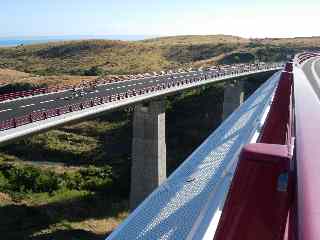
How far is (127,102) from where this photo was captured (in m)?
42.2

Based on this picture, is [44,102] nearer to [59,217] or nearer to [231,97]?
[59,217]

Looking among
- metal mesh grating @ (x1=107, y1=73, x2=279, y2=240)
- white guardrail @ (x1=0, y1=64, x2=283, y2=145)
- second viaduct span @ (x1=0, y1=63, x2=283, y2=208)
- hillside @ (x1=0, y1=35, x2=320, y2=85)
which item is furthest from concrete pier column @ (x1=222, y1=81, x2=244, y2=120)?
hillside @ (x1=0, y1=35, x2=320, y2=85)

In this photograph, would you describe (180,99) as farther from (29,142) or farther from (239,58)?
(239,58)

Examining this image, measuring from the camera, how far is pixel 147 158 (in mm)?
43656

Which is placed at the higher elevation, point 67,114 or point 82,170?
point 67,114

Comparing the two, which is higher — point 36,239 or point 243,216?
point 243,216

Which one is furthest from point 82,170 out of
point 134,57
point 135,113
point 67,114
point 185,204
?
point 134,57

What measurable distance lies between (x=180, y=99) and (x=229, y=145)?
2653 inches

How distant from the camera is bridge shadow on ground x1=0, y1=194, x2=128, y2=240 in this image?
38250mm

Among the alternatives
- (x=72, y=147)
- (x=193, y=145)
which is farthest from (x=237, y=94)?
(x=72, y=147)

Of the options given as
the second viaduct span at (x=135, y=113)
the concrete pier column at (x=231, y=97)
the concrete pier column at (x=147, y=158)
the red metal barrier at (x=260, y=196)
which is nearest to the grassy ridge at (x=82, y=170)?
the concrete pier column at (x=147, y=158)

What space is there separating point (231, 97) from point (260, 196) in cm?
7189

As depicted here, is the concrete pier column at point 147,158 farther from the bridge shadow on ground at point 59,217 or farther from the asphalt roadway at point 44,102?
the asphalt roadway at point 44,102

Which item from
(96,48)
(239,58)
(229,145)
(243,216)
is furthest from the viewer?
(96,48)
